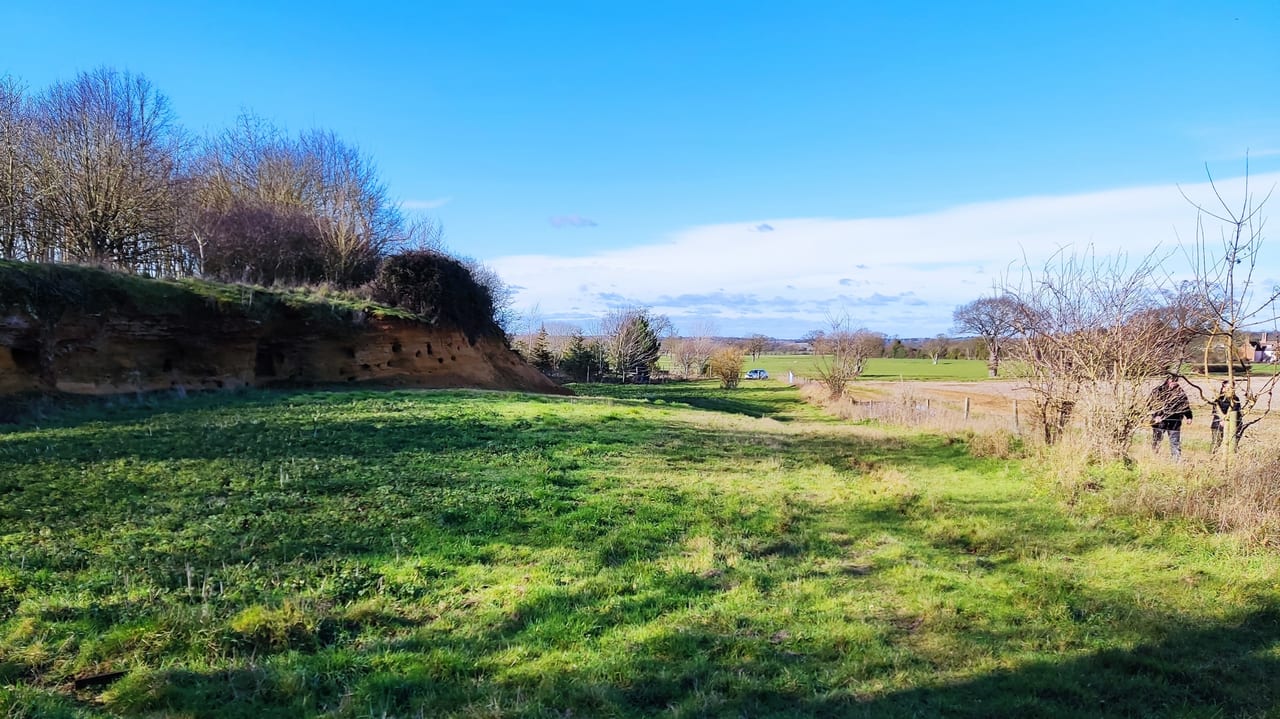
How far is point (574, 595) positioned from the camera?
15.2 feet

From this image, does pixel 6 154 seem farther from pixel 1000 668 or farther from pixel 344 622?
pixel 1000 668

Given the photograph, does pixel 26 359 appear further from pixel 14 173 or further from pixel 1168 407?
pixel 1168 407

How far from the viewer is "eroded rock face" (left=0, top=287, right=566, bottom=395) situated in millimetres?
13258

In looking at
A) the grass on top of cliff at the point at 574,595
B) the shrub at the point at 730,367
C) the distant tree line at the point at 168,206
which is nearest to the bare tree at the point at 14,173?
the distant tree line at the point at 168,206

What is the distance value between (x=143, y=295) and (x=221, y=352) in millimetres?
2543

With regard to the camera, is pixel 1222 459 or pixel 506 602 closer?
pixel 506 602

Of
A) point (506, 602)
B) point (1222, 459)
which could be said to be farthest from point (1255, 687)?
point (1222, 459)

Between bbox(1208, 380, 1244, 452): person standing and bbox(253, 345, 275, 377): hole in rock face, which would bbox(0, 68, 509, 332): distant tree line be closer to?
bbox(253, 345, 275, 377): hole in rock face

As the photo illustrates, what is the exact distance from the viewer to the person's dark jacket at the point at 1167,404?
9484 millimetres

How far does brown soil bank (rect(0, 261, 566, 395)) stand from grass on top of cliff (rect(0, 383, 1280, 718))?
Answer: 21.5 ft

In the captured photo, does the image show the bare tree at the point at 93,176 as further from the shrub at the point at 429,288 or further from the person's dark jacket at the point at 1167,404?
the person's dark jacket at the point at 1167,404

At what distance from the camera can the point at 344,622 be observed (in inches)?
161

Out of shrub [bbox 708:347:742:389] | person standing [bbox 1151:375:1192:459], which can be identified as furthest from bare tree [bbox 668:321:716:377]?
person standing [bbox 1151:375:1192:459]

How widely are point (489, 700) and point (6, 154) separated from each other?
2877cm
